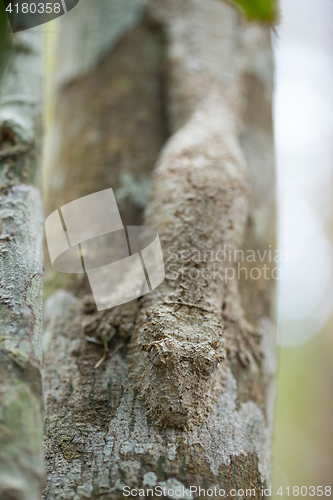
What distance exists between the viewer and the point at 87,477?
884 mm

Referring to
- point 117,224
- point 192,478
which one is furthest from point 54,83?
point 192,478

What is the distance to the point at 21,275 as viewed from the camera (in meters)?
0.88

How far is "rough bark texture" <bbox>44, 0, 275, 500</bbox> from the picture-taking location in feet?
3.07

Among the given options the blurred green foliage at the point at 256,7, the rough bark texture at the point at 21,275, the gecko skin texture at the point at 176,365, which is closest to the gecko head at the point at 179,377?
the gecko skin texture at the point at 176,365

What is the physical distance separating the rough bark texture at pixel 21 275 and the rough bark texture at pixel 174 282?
280 mm

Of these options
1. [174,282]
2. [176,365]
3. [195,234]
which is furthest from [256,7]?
[176,365]

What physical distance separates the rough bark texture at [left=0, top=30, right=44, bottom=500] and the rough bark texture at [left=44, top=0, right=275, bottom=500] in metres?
0.28

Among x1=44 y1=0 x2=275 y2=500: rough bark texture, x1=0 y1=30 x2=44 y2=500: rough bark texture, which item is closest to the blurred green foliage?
x1=44 y1=0 x2=275 y2=500: rough bark texture

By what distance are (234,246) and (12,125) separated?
719mm

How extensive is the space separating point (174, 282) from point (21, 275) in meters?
0.40

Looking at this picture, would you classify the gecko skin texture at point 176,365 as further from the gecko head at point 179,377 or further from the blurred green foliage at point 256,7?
the blurred green foliage at point 256,7

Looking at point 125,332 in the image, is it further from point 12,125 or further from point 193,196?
point 12,125

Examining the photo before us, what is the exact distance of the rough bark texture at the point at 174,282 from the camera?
36.9 inches

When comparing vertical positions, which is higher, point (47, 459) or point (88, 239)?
point (88, 239)
